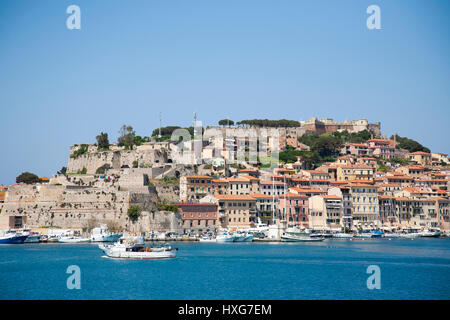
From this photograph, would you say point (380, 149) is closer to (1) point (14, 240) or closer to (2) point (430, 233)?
(2) point (430, 233)

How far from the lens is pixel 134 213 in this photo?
6006 centimetres

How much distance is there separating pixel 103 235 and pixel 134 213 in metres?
4.25

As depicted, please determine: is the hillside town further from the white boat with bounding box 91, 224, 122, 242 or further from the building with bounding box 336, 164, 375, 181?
the white boat with bounding box 91, 224, 122, 242

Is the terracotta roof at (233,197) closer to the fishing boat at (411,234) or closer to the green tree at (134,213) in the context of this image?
the green tree at (134,213)

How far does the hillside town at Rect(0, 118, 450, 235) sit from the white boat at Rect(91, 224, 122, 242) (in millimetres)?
2344

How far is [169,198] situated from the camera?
64938mm

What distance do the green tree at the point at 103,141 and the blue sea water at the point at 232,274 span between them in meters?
25.4

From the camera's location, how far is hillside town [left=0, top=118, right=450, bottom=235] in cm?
6156

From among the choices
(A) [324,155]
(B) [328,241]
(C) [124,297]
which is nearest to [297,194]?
(B) [328,241]

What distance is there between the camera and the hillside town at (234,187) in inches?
2424

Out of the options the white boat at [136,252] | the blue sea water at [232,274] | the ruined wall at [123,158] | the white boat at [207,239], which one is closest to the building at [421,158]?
the ruined wall at [123,158]

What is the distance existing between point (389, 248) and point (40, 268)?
29695 millimetres

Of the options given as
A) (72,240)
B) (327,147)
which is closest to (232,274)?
(72,240)
